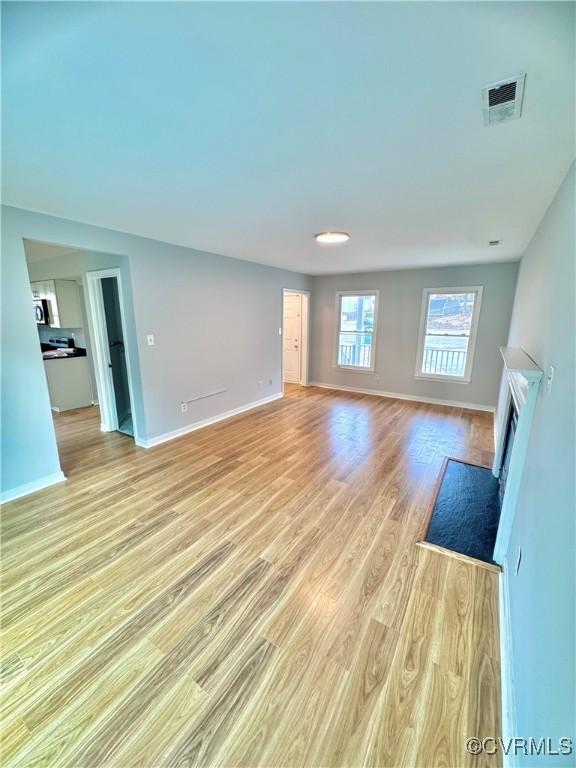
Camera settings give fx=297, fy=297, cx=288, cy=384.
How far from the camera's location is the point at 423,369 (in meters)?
5.68

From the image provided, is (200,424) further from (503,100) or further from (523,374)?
(503,100)

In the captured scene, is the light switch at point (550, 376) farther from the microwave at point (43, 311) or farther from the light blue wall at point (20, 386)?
the microwave at point (43, 311)

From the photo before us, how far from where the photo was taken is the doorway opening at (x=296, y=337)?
21.6 ft

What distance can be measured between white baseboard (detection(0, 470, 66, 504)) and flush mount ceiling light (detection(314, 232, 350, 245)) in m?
3.56

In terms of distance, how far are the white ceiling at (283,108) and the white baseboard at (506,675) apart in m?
2.38

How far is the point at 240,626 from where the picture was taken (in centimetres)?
158

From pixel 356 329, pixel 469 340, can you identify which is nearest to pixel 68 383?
pixel 356 329

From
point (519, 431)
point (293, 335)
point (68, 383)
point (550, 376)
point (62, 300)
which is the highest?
point (62, 300)

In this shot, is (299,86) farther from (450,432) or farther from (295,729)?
(450,432)

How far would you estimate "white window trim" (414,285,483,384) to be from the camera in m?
5.02

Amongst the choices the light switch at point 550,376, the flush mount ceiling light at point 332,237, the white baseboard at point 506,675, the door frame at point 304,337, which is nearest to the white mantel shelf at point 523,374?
the light switch at point 550,376

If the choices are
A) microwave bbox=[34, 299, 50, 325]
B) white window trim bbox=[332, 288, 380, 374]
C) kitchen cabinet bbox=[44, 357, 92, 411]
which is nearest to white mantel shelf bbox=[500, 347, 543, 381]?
white window trim bbox=[332, 288, 380, 374]

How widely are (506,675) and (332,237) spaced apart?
11.1ft

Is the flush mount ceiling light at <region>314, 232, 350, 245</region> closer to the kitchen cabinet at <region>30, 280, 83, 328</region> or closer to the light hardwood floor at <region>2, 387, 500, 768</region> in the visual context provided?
the light hardwood floor at <region>2, 387, 500, 768</region>
